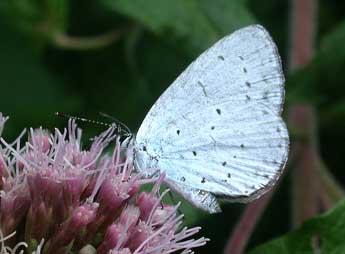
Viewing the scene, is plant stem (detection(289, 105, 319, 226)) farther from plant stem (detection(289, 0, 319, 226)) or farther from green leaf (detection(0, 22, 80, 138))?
green leaf (detection(0, 22, 80, 138))

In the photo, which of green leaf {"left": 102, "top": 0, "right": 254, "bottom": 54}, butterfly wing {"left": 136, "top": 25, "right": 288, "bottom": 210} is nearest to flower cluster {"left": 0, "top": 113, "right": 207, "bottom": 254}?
butterfly wing {"left": 136, "top": 25, "right": 288, "bottom": 210}

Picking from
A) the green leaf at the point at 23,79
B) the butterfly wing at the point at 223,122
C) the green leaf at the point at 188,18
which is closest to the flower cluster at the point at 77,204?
the butterfly wing at the point at 223,122

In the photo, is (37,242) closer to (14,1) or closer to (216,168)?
(216,168)

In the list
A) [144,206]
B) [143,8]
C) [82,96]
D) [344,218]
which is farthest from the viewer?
[82,96]

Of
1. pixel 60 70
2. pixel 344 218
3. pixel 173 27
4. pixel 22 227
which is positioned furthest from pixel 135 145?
pixel 60 70

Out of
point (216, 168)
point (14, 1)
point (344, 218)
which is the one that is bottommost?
point (344, 218)

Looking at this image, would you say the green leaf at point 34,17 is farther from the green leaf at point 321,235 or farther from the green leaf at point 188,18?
the green leaf at point 321,235

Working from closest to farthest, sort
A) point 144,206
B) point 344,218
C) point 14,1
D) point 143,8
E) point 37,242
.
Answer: point 37,242 < point 144,206 < point 344,218 < point 143,8 < point 14,1
